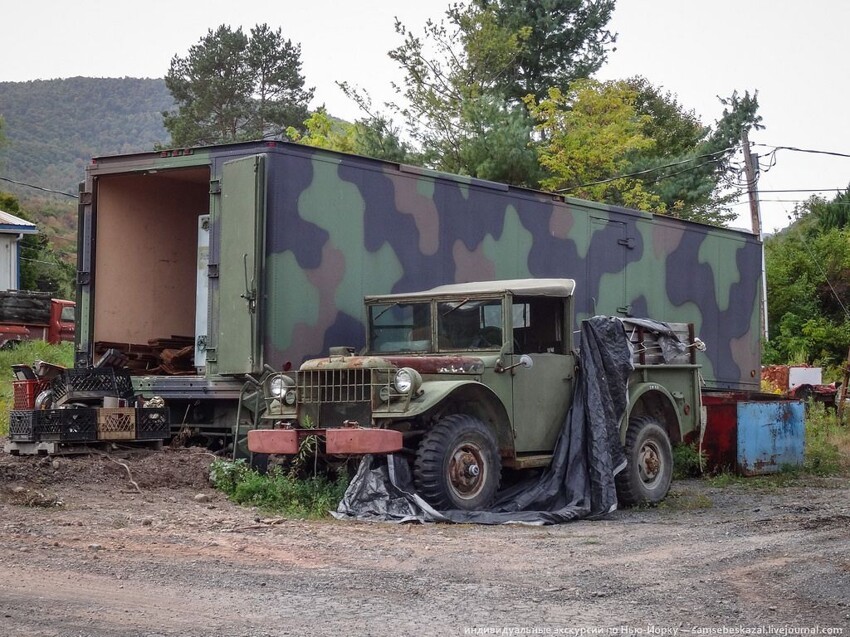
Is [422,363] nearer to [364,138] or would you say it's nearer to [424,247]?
[424,247]

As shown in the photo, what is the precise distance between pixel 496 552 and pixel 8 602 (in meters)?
3.11

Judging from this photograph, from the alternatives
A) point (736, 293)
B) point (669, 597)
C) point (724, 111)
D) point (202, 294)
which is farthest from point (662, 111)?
point (669, 597)

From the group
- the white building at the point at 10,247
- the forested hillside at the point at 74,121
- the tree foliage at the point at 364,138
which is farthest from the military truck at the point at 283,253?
the forested hillside at the point at 74,121

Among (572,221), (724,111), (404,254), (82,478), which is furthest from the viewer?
(724,111)

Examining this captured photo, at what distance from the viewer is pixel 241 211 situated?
11234 mm

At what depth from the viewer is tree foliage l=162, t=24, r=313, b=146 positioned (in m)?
47.7

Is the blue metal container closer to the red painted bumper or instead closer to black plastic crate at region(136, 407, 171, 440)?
the red painted bumper

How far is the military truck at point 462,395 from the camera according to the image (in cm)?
955

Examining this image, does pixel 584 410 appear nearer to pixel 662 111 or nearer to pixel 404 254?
pixel 404 254

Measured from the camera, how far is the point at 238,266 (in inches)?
444

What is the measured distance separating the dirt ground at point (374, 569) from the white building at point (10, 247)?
2574 cm

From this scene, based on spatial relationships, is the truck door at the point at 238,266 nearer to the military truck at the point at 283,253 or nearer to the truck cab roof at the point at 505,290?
the military truck at the point at 283,253

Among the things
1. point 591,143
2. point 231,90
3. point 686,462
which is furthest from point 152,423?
point 231,90

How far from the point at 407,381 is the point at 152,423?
306 cm
